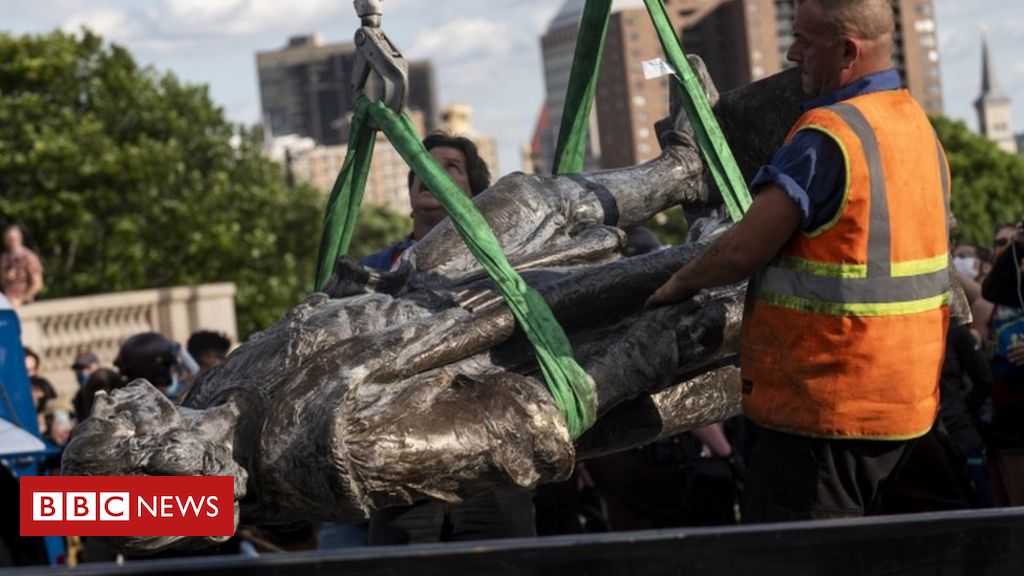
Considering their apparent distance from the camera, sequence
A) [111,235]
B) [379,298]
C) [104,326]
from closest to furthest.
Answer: [379,298], [104,326], [111,235]

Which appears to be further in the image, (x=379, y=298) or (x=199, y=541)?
(x=379, y=298)

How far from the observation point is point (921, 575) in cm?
385

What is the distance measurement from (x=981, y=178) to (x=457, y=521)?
223 ft

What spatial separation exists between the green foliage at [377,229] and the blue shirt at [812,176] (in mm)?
72735

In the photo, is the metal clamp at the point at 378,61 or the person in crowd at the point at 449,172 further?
the person in crowd at the point at 449,172

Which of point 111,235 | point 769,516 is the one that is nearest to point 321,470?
point 769,516

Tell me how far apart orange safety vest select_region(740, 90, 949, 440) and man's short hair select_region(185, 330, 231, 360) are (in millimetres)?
6032

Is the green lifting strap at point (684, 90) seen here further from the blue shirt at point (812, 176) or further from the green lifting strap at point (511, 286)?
the blue shirt at point (812, 176)

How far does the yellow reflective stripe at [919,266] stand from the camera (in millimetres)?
4738

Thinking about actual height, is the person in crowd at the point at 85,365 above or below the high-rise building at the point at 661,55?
below

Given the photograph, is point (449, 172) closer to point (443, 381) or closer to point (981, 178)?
point (443, 381)

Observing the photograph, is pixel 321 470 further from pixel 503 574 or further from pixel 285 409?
pixel 503 574

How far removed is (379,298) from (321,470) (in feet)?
2.40

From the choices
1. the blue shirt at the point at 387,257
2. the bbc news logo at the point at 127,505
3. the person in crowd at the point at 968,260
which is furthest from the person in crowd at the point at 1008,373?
the bbc news logo at the point at 127,505
